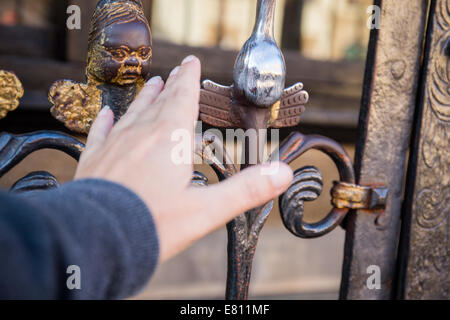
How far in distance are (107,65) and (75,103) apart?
Result: 0.20 feet

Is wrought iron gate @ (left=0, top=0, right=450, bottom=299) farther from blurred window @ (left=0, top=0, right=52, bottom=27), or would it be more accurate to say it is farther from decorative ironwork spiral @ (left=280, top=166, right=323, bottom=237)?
blurred window @ (left=0, top=0, right=52, bottom=27)

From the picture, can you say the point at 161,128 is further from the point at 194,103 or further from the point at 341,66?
the point at 341,66

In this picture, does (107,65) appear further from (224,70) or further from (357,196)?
(224,70)

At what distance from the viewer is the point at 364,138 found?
67cm

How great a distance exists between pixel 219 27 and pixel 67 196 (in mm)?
1994

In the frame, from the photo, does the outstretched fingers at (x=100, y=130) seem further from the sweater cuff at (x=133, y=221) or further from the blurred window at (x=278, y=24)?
the blurred window at (x=278, y=24)

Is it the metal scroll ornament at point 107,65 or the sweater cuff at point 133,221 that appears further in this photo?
the metal scroll ornament at point 107,65

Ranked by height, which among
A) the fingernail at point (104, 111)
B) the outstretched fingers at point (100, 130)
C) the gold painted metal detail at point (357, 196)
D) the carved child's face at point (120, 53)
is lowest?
the gold painted metal detail at point (357, 196)

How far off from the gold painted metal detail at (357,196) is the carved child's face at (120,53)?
347 mm

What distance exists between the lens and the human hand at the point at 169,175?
384 mm

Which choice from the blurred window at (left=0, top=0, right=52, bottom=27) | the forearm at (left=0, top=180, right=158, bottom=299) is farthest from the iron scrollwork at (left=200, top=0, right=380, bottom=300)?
the blurred window at (left=0, top=0, right=52, bottom=27)

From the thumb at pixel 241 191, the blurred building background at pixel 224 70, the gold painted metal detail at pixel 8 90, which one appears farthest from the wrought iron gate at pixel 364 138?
the blurred building background at pixel 224 70

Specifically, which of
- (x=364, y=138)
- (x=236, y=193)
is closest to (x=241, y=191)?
(x=236, y=193)
